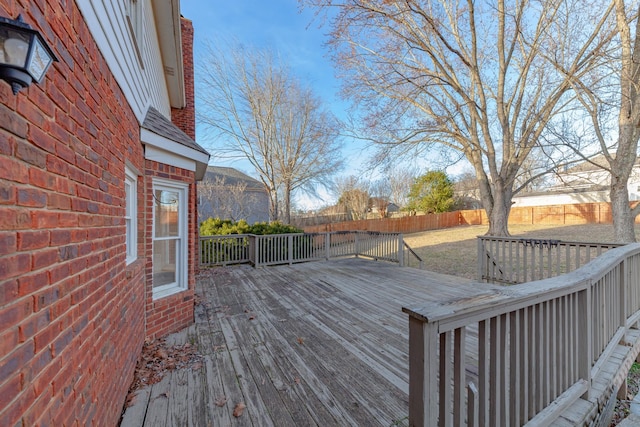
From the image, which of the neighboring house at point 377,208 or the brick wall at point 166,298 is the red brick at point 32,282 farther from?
the neighboring house at point 377,208

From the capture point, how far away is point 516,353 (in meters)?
1.72

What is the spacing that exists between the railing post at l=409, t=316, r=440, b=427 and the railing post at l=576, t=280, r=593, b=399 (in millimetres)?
1829

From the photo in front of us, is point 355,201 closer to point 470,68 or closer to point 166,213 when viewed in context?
point 470,68

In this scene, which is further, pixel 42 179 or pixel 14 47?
pixel 42 179

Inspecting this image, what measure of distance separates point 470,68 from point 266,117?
33.7ft

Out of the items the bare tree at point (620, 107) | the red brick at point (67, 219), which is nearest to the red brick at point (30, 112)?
the red brick at point (67, 219)

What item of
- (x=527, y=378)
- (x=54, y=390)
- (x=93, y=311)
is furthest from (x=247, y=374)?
(x=527, y=378)

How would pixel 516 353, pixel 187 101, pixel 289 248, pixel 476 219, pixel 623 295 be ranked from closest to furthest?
1. pixel 516 353
2. pixel 623 295
3. pixel 187 101
4. pixel 289 248
5. pixel 476 219

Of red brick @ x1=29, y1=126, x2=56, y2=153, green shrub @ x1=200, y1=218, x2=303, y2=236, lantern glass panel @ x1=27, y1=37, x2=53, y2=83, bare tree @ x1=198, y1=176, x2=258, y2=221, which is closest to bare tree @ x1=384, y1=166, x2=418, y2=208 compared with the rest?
bare tree @ x1=198, y1=176, x2=258, y2=221

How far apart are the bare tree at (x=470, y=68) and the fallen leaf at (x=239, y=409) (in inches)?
369

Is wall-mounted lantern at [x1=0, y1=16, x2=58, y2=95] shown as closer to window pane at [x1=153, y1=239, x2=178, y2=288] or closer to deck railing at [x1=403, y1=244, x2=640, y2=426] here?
deck railing at [x1=403, y1=244, x2=640, y2=426]

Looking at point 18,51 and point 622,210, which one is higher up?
point 18,51

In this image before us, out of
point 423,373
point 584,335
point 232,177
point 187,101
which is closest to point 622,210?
point 584,335

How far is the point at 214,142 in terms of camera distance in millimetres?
15344
